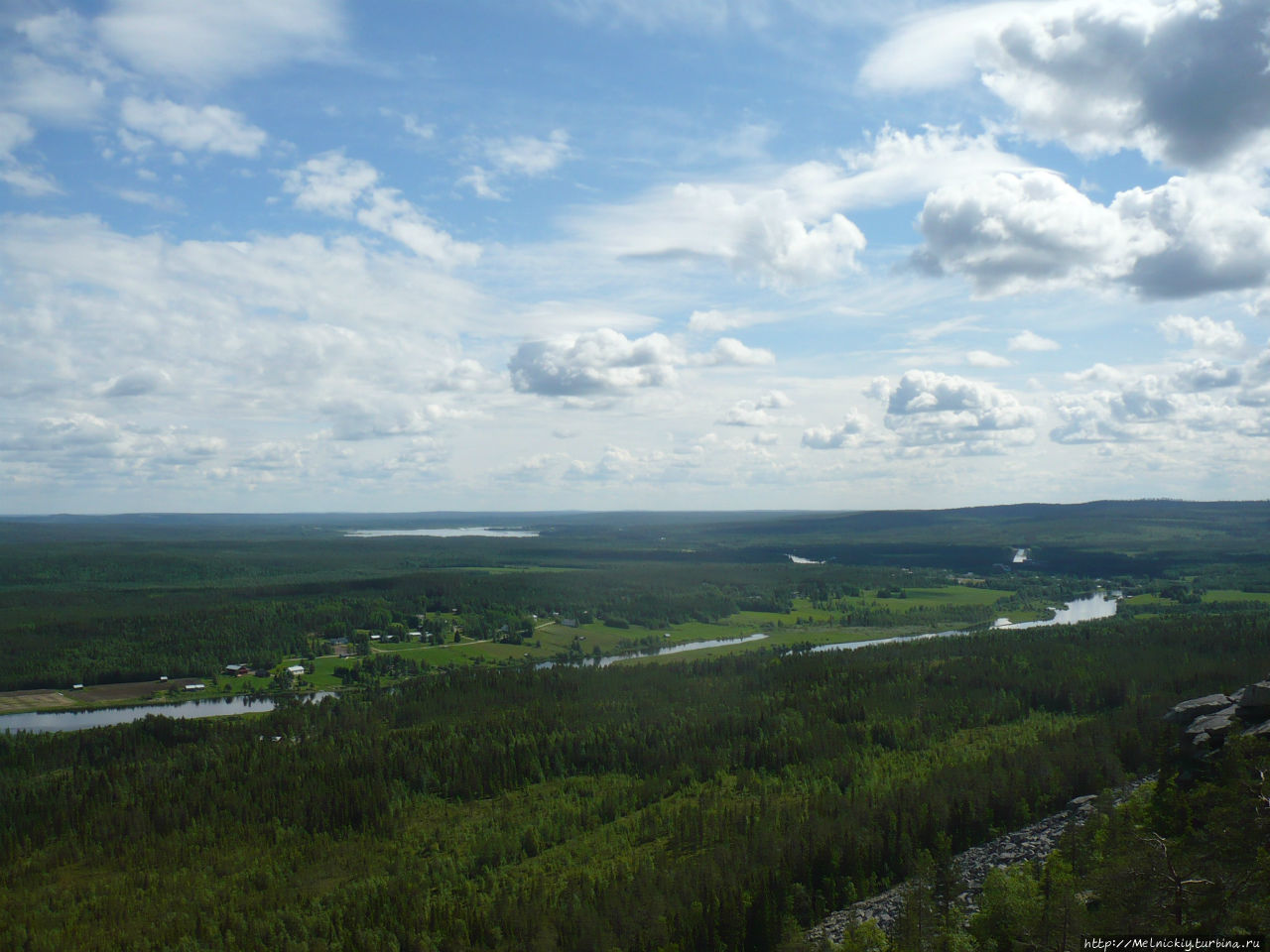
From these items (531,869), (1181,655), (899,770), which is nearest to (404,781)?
(531,869)

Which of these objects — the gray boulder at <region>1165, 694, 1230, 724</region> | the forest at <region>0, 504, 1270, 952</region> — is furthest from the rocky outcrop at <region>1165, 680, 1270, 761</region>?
the forest at <region>0, 504, 1270, 952</region>

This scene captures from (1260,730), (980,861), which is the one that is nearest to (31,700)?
(980,861)

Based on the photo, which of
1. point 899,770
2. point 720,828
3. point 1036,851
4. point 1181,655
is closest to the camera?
point 1036,851

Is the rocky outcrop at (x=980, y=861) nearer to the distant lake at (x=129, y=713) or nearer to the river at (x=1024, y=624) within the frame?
the distant lake at (x=129, y=713)

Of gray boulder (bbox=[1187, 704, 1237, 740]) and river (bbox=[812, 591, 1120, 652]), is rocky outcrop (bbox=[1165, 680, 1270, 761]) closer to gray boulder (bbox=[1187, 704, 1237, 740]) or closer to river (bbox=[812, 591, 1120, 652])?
gray boulder (bbox=[1187, 704, 1237, 740])

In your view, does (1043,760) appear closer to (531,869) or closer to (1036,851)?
(1036,851)

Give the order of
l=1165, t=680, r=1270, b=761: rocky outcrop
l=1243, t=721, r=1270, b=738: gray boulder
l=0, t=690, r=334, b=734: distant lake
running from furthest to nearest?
l=0, t=690, r=334, b=734: distant lake
l=1165, t=680, r=1270, b=761: rocky outcrop
l=1243, t=721, r=1270, b=738: gray boulder

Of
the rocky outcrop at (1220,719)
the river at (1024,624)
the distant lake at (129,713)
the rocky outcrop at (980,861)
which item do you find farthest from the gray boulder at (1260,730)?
the distant lake at (129,713)
